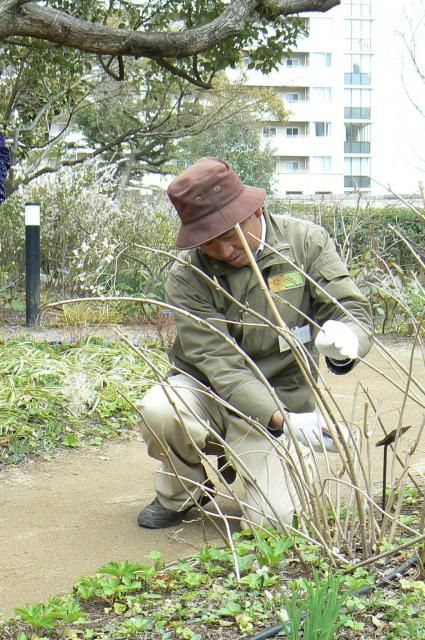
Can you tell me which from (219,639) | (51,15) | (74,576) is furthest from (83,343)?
(219,639)

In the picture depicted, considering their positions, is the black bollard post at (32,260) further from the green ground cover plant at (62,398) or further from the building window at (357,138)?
the building window at (357,138)

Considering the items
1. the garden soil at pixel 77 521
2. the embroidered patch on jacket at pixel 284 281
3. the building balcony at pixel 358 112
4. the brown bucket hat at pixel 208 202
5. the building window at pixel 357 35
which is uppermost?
the building window at pixel 357 35

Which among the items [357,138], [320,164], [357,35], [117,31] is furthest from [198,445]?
[357,35]

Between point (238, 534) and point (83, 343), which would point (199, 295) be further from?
point (83, 343)

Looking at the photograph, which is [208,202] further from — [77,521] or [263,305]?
[77,521]

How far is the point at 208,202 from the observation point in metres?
3.07

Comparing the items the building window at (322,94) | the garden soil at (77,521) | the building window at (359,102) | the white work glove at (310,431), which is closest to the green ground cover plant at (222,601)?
the garden soil at (77,521)

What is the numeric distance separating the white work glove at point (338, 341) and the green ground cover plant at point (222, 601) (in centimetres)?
55

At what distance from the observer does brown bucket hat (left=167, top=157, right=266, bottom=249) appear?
119 inches

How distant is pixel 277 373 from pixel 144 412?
1.70ft

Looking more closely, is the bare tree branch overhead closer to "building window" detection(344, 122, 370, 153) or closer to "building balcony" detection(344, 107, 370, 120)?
"building window" detection(344, 122, 370, 153)

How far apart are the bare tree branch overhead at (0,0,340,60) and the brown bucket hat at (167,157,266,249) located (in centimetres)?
305

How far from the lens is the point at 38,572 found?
3.01 meters

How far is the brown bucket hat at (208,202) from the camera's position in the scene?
9.94 ft
